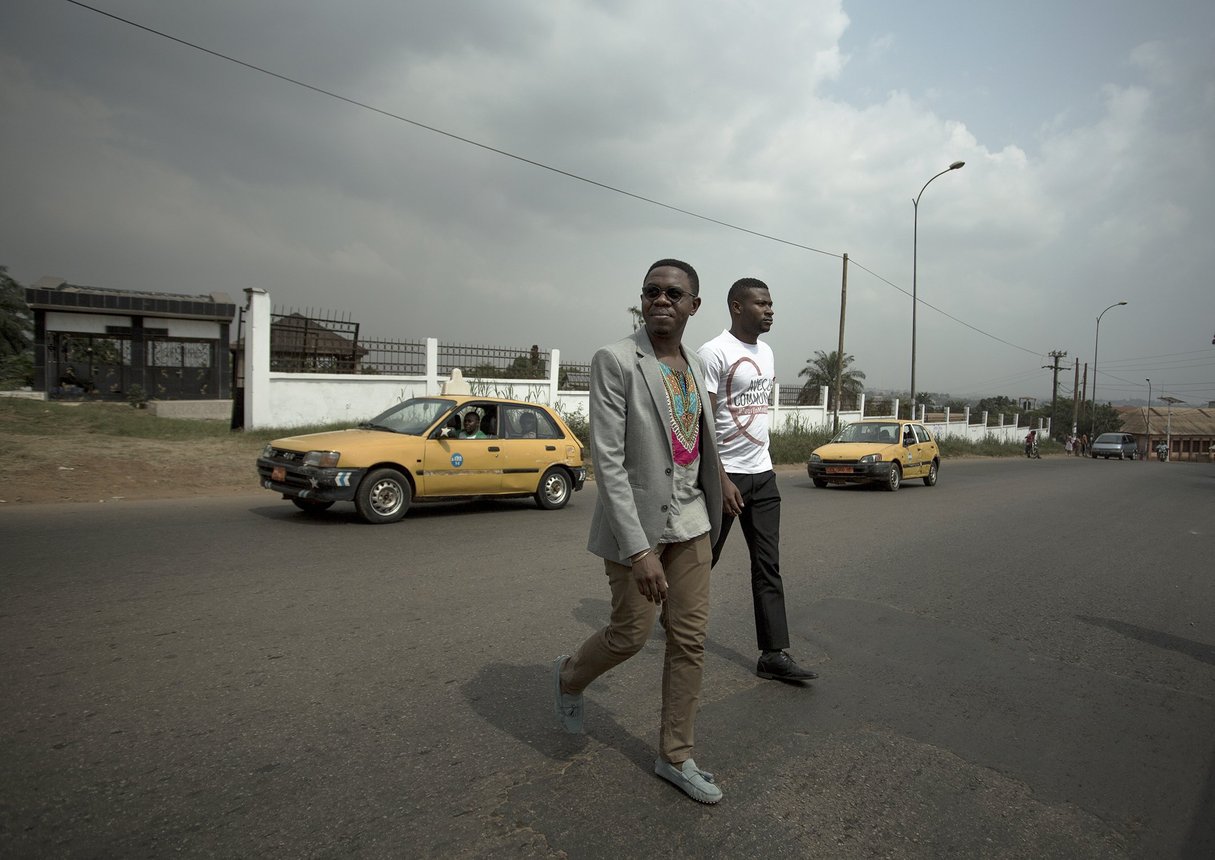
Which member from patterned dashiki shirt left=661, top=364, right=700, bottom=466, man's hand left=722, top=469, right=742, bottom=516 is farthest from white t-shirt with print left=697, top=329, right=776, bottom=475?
patterned dashiki shirt left=661, top=364, right=700, bottom=466

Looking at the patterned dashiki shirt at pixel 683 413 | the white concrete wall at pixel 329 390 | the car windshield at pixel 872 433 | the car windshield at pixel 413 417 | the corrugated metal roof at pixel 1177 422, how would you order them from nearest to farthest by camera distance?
the patterned dashiki shirt at pixel 683 413
the car windshield at pixel 413 417
the car windshield at pixel 872 433
the white concrete wall at pixel 329 390
the corrugated metal roof at pixel 1177 422

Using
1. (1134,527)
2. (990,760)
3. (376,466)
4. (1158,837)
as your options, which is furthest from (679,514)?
(1134,527)

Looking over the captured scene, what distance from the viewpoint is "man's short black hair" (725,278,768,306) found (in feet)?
13.0

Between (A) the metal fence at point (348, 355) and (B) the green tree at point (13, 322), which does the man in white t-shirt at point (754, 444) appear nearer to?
(A) the metal fence at point (348, 355)

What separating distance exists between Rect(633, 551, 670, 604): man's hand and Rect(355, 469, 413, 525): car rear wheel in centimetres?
597

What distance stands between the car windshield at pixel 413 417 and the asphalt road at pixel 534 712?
215 cm

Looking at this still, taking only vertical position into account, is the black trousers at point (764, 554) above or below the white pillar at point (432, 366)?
below

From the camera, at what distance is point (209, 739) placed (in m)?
2.93

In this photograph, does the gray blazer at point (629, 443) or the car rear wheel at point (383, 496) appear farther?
the car rear wheel at point (383, 496)

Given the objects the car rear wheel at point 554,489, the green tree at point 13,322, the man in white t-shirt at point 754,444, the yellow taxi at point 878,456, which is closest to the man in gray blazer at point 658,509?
the man in white t-shirt at point 754,444

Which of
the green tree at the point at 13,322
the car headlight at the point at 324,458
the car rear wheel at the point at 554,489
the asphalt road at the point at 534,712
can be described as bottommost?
the asphalt road at the point at 534,712

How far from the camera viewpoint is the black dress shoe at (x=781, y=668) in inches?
150

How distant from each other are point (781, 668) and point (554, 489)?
6324 mm

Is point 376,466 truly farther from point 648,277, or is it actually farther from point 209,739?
point 648,277
